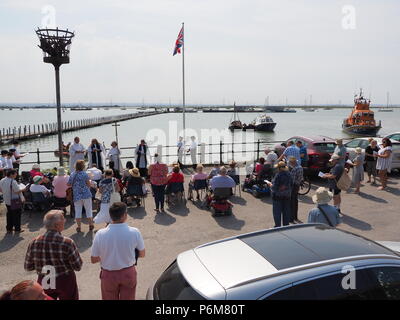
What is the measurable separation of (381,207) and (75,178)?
8346mm

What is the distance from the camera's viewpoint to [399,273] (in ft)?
11.2

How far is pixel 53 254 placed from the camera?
4027 millimetres

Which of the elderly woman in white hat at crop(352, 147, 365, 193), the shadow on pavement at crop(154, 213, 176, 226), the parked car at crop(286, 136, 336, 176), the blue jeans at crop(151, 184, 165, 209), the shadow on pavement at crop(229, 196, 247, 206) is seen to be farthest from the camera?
the parked car at crop(286, 136, 336, 176)

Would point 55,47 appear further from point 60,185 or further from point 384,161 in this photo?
point 384,161

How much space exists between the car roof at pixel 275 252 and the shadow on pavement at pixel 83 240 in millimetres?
4090

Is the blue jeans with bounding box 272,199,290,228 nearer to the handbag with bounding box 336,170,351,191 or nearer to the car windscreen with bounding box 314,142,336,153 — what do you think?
the handbag with bounding box 336,170,351,191

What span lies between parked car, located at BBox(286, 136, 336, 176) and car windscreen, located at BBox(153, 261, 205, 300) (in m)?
10.1

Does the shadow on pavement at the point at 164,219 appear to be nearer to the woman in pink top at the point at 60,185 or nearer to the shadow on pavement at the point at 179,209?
the shadow on pavement at the point at 179,209

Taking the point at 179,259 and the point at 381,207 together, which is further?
the point at 381,207

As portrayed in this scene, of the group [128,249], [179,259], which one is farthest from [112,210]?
[179,259]

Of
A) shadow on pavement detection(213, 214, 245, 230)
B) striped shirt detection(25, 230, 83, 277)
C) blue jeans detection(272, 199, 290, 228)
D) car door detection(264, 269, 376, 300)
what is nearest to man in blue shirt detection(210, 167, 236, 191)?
shadow on pavement detection(213, 214, 245, 230)

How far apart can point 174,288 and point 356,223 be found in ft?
22.2

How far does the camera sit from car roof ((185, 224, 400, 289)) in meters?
3.22
